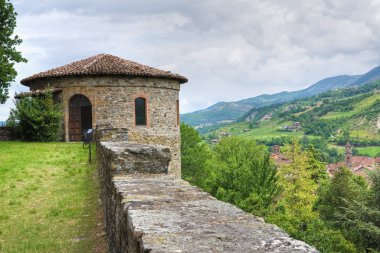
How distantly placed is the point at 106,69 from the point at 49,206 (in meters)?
14.8

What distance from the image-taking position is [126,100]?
76.4 ft

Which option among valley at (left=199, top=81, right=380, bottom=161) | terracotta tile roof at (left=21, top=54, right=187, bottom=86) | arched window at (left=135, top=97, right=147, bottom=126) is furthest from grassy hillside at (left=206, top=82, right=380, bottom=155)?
arched window at (left=135, top=97, right=147, bottom=126)

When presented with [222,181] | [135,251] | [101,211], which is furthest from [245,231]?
[222,181]

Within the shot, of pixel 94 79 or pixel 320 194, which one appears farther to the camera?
pixel 320 194

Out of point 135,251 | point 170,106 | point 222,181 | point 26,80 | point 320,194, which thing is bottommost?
point 320,194

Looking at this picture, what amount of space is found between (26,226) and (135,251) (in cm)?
573

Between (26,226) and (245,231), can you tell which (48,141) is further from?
(245,231)

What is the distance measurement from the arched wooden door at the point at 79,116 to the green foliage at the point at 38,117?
2.50ft

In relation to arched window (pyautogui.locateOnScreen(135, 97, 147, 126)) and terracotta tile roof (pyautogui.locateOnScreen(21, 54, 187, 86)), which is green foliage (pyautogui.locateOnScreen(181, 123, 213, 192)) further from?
arched window (pyautogui.locateOnScreen(135, 97, 147, 126))

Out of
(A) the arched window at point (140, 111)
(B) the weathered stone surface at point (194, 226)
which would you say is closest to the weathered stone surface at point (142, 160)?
(B) the weathered stone surface at point (194, 226)

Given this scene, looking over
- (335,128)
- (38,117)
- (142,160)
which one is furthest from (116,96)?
(335,128)

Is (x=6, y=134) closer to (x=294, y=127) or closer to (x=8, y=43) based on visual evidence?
(x=8, y=43)

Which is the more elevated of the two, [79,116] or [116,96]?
[116,96]

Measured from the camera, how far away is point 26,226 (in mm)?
7480
